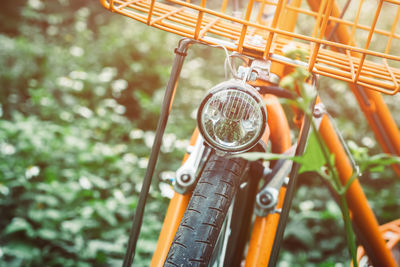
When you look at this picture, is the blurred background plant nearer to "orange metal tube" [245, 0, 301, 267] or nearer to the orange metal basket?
"orange metal tube" [245, 0, 301, 267]

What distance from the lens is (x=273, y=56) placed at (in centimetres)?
65

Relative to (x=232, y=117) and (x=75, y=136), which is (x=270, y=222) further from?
(x=75, y=136)

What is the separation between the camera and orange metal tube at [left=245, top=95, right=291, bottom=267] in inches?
31.8

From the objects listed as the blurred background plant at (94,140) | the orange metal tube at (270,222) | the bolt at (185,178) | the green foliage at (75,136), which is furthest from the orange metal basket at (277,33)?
the green foliage at (75,136)

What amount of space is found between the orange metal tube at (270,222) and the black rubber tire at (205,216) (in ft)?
0.62

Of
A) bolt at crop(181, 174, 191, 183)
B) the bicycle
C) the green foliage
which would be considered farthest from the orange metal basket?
the green foliage

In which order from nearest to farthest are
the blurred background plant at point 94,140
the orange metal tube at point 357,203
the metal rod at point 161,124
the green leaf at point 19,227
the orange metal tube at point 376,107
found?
1. the metal rod at point 161,124
2. the orange metal tube at point 357,203
3. the orange metal tube at point 376,107
4. the green leaf at point 19,227
5. the blurred background plant at point 94,140

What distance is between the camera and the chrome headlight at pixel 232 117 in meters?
0.61

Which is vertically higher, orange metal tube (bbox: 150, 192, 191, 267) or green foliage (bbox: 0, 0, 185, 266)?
green foliage (bbox: 0, 0, 185, 266)

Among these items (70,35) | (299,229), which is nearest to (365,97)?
(299,229)

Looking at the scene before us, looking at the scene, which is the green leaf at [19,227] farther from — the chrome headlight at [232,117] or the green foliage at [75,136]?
the chrome headlight at [232,117]

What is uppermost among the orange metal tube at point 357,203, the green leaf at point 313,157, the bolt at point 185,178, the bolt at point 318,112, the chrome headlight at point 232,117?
the bolt at point 318,112

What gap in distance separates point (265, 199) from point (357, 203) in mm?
315

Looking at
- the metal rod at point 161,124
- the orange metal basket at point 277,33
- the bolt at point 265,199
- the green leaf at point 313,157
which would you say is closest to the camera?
the green leaf at point 313,157
